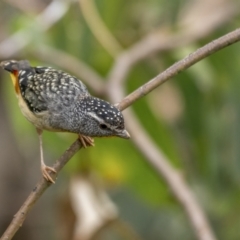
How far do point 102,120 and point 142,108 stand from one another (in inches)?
69.1

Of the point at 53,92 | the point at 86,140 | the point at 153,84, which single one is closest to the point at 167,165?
the point at 86,140

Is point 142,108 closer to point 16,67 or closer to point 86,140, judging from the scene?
point 16,67

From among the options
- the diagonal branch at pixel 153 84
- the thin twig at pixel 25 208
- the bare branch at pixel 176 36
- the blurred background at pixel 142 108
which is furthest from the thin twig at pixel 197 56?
the bare branch at pixel 176 36

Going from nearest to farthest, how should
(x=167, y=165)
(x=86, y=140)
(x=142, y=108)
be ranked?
1. (x=86, y=140)
2. (x=167, y=165)
3. (x=142, y=108)

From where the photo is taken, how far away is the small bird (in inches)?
114

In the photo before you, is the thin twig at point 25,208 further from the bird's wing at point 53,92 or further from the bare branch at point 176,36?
the bare branch at point 176,36

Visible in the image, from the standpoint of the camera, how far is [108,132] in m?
2.89

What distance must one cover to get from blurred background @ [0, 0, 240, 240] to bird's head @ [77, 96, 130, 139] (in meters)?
1.14

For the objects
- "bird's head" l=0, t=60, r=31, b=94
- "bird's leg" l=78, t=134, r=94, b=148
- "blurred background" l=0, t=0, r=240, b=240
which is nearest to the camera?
"bird's leg" l=78, t=134, r=94, b=148

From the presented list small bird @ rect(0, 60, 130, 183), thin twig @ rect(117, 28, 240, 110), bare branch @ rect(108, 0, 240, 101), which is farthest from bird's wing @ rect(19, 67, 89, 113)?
bare branch @ rect(108, 0, 240, 101)

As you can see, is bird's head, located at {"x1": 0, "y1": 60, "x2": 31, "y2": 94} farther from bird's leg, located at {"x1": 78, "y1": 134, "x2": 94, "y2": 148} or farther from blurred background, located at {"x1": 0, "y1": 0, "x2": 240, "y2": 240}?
blurred background, located at {"x1": 0, "y1": 0, "x2": 240, "y2": 240}

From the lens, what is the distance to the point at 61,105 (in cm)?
317

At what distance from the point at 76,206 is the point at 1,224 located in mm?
2628

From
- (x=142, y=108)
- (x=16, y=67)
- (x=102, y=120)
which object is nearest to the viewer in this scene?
(x=102, y=120)
